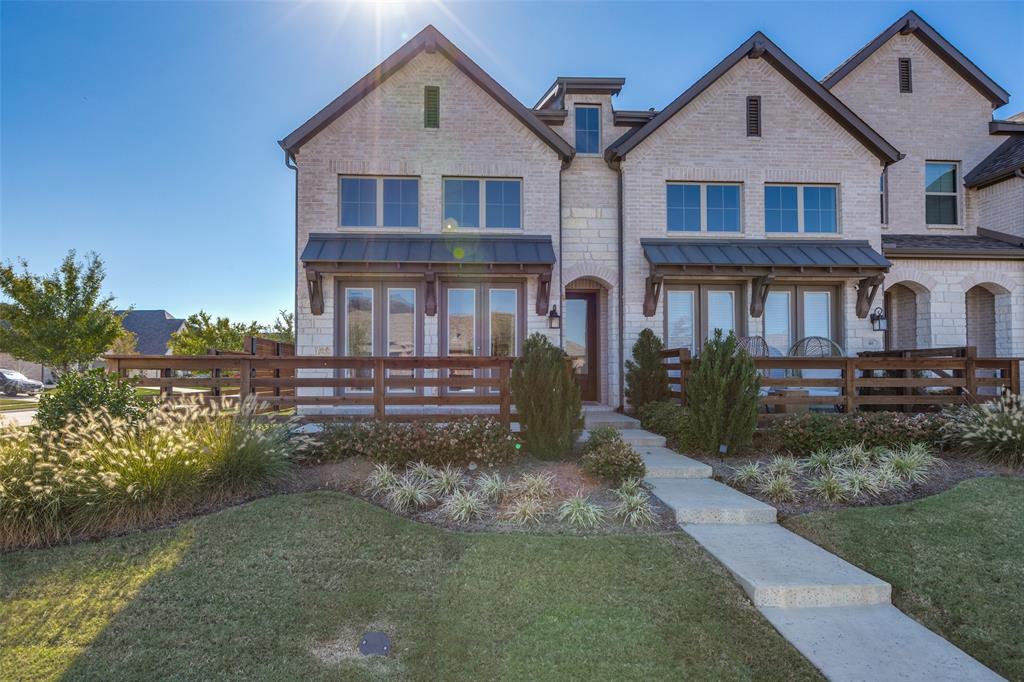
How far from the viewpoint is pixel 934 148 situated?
1346 cm

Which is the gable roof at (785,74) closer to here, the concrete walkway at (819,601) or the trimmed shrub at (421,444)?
the trimmed shrub at (421,444)

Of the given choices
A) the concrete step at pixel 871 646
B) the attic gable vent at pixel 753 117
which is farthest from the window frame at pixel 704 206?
the concrete step at pixel 871 646

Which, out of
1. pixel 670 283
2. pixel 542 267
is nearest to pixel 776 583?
pixel 542 267

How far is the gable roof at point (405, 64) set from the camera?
10984mm

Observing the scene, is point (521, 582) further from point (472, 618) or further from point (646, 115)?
point (646, 115)

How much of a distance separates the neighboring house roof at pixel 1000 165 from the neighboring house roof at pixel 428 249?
36.1 ft

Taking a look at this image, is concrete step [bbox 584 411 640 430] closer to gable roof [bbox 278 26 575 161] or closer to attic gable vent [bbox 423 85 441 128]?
gable roof [bbox 278 26 575 161]

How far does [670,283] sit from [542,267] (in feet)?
10.2

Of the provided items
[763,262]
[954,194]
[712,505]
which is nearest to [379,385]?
[712,505]

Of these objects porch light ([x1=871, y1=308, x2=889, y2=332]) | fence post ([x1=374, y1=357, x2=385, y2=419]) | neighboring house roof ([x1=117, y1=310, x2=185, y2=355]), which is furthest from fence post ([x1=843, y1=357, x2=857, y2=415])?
neighboring house roof ([x1=117, y1=310, x2=185, y2=355])

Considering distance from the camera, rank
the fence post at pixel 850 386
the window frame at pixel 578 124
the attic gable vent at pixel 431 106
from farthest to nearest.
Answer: the window frame at pixel 578 124, the attic gable vent at pixel 431 106, the fence post at pixel 850 386

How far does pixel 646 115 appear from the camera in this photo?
1238cm

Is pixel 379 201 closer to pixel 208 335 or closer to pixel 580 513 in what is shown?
pixel 580 513

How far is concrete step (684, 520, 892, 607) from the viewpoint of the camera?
3.86 meters
